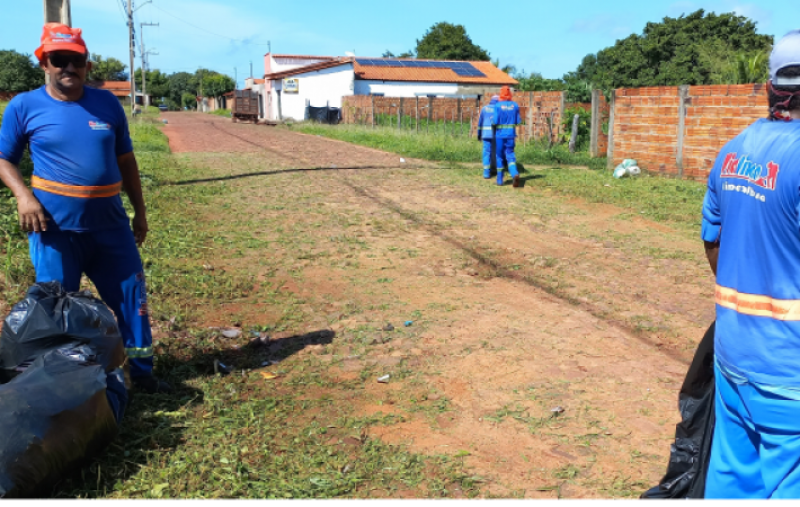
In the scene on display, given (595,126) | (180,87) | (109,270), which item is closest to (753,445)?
(109,270)

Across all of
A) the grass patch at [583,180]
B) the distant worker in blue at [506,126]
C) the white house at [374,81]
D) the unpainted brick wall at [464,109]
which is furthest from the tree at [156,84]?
the distant worker in blue at [506,126]

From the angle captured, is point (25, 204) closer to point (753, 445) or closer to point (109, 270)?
point (109, 270)

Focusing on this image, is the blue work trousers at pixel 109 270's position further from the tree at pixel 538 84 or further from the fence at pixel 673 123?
the tree at pixel 538 84

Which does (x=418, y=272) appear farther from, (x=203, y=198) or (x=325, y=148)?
(x=325, y=148)

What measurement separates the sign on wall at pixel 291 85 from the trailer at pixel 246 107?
2.18 meters

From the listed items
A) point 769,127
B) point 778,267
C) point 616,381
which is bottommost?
point 616,381

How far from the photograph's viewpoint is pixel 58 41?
333 centimetres

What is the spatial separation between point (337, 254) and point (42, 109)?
425 cm

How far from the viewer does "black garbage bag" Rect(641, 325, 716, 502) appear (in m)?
2.48

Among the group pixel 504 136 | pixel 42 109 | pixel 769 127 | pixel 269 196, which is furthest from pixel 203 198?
pixel 769 127

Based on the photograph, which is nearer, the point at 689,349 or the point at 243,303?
the point at 689,349

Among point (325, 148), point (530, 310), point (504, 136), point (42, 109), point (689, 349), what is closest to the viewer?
point (42, 109)

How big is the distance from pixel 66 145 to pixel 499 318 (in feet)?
10.8

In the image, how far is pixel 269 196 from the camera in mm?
11242
